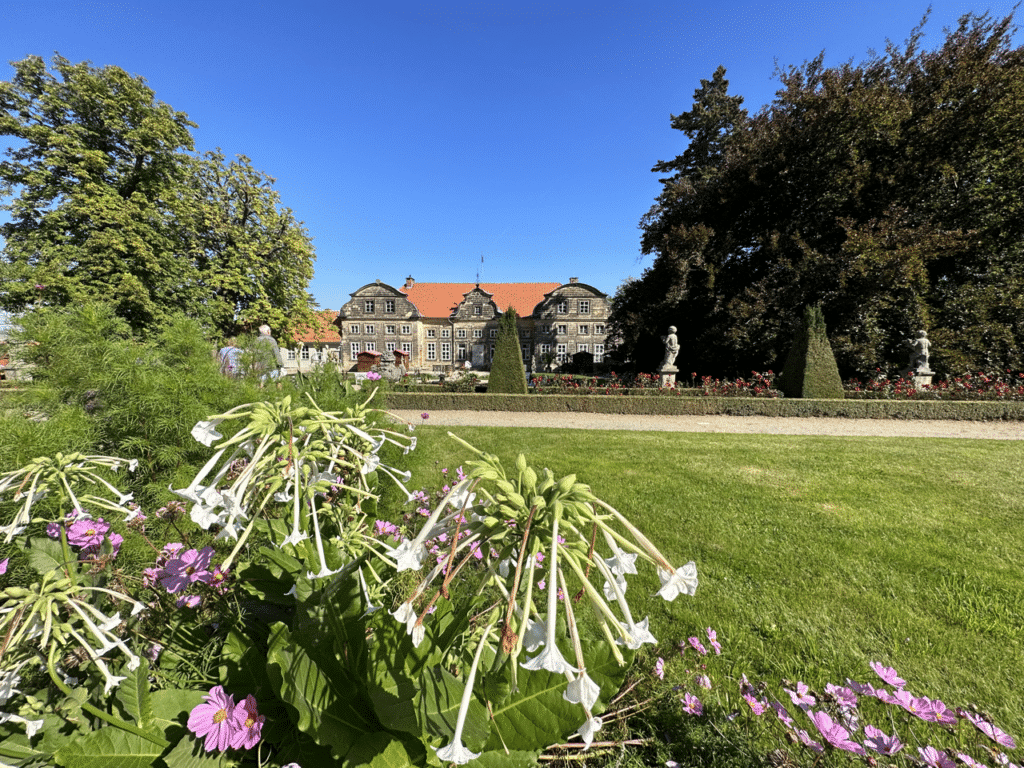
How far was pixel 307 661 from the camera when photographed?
0.96 metres

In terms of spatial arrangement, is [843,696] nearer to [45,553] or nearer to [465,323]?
[45,553]

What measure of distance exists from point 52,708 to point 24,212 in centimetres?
2121

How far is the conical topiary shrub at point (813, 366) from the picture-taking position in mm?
13125

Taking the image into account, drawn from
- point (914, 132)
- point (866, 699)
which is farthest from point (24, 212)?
point (914, 132)

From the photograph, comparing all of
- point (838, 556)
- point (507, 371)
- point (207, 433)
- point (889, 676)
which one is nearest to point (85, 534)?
point (207, 433)

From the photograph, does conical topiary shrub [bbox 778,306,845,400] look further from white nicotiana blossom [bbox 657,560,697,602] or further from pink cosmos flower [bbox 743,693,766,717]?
white nicotiana blossom [bbox 657,560,697,602]

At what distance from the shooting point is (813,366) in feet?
43.5

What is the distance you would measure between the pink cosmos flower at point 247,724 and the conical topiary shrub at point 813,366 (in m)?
16.1

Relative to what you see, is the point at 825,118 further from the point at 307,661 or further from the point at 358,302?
the point at 358,302

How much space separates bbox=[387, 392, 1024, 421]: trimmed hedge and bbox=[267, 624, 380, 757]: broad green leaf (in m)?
11.3

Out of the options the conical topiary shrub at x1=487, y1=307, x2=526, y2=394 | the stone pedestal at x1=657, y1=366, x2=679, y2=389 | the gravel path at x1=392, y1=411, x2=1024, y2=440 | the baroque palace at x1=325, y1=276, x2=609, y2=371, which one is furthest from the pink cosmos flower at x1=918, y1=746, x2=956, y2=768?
the baroque palace at x1=325, y1=276, x2=609, y2=371

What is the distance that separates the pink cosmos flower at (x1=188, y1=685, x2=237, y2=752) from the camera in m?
0.95

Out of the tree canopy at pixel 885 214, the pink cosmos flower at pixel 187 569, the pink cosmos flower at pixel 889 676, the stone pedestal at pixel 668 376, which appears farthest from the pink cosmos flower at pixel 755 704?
the tree canopy at pixel 885 214

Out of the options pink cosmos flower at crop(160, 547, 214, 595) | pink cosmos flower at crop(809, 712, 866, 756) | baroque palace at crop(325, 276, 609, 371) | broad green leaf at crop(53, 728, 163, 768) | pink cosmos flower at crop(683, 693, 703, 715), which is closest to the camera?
broad green leaf at crop(53, 728, 163, 768)
